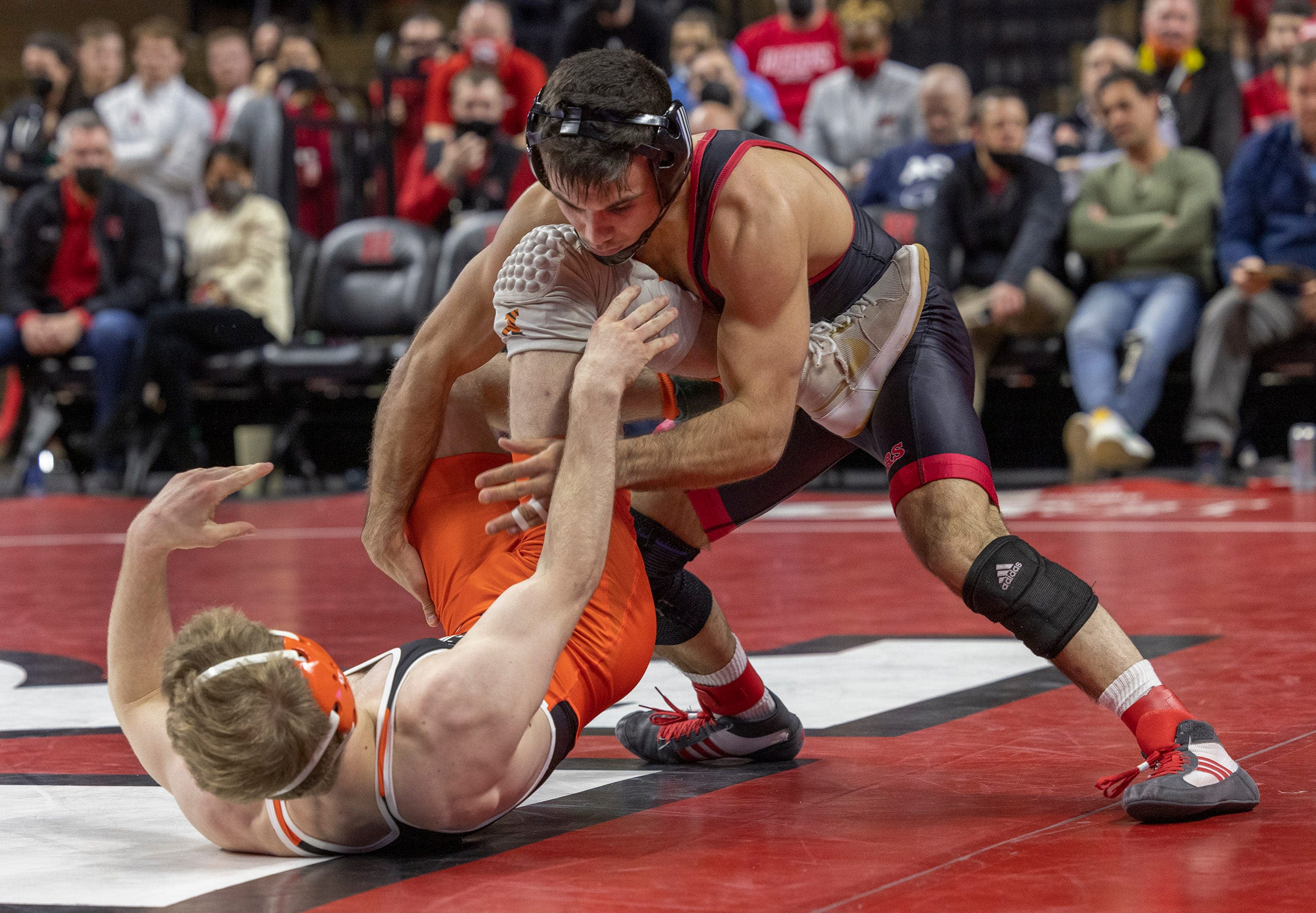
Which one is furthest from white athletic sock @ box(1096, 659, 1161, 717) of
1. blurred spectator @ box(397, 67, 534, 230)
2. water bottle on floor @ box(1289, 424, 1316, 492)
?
blurred spectator @ box(397, 67, 534, 230)

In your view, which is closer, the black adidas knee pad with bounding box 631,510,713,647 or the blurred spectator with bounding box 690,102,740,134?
the black adidas knee pad with bounding box 631,510,713,647

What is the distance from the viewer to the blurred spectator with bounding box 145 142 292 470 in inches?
349

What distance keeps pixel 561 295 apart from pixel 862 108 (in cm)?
638

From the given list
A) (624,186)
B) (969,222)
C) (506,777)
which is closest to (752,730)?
(506,777)

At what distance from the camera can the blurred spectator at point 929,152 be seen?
817 centimetres

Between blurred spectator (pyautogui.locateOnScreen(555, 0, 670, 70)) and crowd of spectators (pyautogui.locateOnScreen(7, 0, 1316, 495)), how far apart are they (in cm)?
2

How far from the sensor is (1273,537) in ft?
19.0

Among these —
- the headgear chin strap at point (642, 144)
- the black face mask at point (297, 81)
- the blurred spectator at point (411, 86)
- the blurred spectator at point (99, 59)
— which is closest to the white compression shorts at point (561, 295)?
the headgear chin strap at point (642, 144)

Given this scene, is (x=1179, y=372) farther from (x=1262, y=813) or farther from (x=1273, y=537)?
(x=1262, y=813)

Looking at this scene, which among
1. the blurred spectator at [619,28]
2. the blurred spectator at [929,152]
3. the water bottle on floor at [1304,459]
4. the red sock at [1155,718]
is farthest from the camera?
the blurred spectator at [619,28]

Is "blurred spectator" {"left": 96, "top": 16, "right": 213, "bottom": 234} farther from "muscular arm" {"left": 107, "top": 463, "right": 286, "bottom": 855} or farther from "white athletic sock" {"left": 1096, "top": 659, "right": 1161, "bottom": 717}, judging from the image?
"white athletic sock" {"left": 1096, "top": 659, "right": 1161, "bottom": 717}

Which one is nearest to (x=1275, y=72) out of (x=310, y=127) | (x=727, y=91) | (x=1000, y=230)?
(x=1000, y=230)

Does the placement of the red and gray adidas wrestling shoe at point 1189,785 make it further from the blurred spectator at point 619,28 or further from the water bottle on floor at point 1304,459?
the blurred spectator at point 619,28

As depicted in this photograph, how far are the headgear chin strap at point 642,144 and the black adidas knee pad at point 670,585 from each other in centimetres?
56
